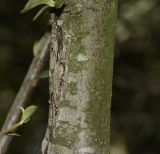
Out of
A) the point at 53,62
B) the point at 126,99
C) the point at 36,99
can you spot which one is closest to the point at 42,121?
the point at 36,99

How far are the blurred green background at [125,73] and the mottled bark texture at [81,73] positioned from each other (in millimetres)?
1624

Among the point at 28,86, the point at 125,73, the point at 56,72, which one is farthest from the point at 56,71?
the point at 125,73

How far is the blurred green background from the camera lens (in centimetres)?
233

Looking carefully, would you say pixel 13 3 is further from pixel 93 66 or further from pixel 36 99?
pixel 93 66

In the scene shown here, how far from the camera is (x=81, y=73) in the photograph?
0.55 metres

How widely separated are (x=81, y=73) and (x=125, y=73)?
1905mm

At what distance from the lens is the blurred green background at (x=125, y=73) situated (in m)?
2.33

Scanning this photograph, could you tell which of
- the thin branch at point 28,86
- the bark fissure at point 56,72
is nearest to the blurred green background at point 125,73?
the thin branch at point 28,86

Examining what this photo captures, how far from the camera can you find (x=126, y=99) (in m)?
2.42

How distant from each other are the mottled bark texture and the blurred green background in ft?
5.33

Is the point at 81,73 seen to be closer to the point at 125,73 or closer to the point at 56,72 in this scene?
the point at 56,72

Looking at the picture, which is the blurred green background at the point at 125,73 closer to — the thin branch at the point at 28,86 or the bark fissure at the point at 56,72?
the thin branch at the point at 28,86

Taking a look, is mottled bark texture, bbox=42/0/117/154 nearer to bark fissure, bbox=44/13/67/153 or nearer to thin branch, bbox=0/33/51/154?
bark fissure, bbox=44/13/67/153

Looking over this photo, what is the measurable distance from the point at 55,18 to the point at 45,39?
0.48 meters
